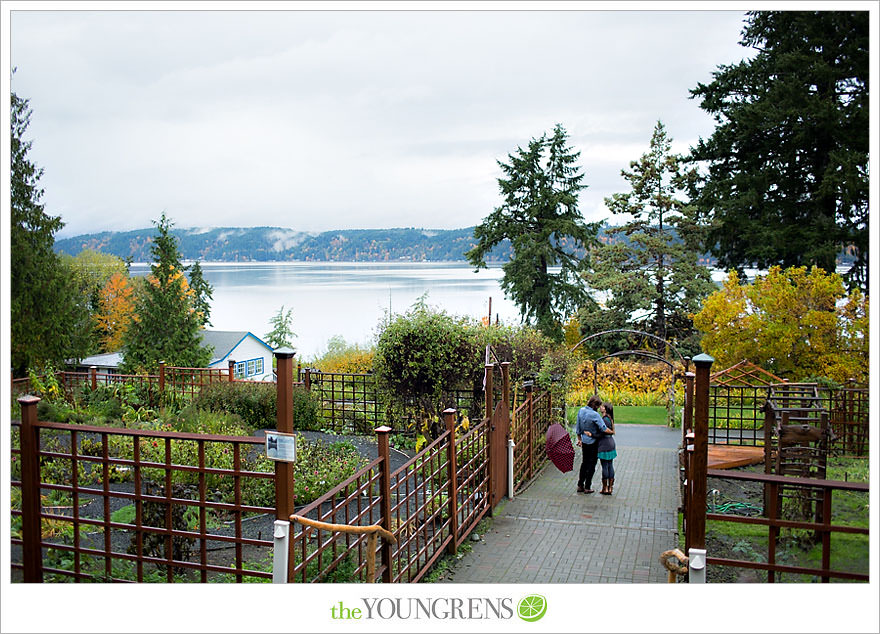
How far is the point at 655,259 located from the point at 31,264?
15.5 metres

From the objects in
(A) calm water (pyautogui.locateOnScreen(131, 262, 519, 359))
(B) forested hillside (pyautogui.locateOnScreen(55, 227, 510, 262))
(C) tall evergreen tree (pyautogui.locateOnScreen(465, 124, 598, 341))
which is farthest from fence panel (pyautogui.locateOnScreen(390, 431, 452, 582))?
(C) tall evergreen tree (pyautogui.locateOnScreen(465, 124, 598, 341))

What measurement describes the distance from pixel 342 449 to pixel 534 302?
11.6 metres

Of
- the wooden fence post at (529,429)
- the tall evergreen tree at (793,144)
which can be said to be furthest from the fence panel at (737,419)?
the tall evergreen tree at (793,144)

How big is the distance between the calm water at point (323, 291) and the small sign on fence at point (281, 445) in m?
13.7

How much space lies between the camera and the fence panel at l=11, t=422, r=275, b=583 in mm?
3086

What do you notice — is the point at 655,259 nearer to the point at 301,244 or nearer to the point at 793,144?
the point at 793,144

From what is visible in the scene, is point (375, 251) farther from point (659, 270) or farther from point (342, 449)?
point (342, 449)

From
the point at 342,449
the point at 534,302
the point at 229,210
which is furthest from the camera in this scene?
the point at 229,210

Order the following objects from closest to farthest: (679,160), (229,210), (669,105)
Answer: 1. (669,105)
2. (679,160)
3. (229,210)

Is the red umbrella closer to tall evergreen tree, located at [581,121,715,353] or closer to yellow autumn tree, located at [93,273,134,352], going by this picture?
tall evergreen tree, located at [581,121,715,353]

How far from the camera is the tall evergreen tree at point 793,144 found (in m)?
9.72

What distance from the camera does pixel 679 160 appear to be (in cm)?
1723

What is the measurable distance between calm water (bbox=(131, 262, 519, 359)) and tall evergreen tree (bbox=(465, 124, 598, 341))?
94 centimetres

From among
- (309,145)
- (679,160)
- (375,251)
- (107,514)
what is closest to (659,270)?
(679,160)
